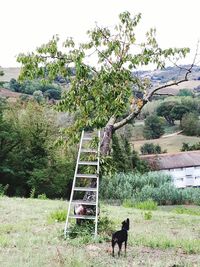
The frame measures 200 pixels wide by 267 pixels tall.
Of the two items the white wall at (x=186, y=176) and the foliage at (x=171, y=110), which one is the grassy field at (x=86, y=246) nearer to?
the white wall at (x=186, y=176)

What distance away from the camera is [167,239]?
28.9 ft

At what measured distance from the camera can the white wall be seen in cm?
6824

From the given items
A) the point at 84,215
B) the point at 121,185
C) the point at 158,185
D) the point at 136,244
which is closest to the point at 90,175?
the point at 84,215

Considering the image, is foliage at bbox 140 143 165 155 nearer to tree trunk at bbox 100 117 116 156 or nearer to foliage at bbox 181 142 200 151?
foliage at bbox 181 142 200 151

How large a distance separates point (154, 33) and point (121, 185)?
31707 mm

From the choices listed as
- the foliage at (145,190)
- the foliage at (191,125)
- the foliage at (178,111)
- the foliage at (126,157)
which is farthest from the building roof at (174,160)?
the foliage at (178,111)

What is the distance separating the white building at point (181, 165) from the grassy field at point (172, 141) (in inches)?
419

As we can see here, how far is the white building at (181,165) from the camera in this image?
209 ft

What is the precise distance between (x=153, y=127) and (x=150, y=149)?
1134 cm

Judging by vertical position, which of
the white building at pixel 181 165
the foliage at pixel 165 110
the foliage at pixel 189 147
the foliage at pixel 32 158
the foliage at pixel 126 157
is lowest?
the foliage at pixel 165 110

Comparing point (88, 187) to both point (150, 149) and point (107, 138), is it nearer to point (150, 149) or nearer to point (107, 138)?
point (107, 138)

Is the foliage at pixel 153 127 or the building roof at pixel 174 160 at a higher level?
the building roof at pixel 174 160

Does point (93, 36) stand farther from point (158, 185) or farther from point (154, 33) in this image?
point (158, 185)

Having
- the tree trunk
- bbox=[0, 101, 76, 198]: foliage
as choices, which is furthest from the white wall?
the tree trunk
